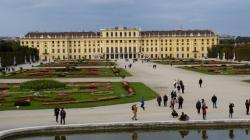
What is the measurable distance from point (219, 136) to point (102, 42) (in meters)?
138

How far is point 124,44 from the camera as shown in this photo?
155625 millimetres

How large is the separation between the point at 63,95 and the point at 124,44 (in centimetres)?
12441

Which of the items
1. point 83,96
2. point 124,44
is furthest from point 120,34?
point 83,96

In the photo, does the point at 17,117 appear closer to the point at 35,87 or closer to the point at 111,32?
the point at 35,87

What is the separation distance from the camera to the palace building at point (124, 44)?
156m

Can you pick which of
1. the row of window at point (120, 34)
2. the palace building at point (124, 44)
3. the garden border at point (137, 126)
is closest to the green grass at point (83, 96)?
the garden border at point (137, 126)

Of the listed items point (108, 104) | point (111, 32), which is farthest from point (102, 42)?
point (108, 104)

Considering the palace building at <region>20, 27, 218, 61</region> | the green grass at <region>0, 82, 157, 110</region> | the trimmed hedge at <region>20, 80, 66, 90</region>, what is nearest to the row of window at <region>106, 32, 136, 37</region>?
the palace building at <region>20, 27, 218, 61</region>

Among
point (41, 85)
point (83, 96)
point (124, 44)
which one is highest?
point (124, 44)

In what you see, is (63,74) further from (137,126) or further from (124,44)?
(124,44)

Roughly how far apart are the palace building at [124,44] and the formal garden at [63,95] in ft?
383

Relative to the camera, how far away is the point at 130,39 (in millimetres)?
155625

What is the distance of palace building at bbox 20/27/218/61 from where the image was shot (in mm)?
155625

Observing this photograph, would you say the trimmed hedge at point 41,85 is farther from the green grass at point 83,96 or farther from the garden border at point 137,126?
the garden border at point 137,126
